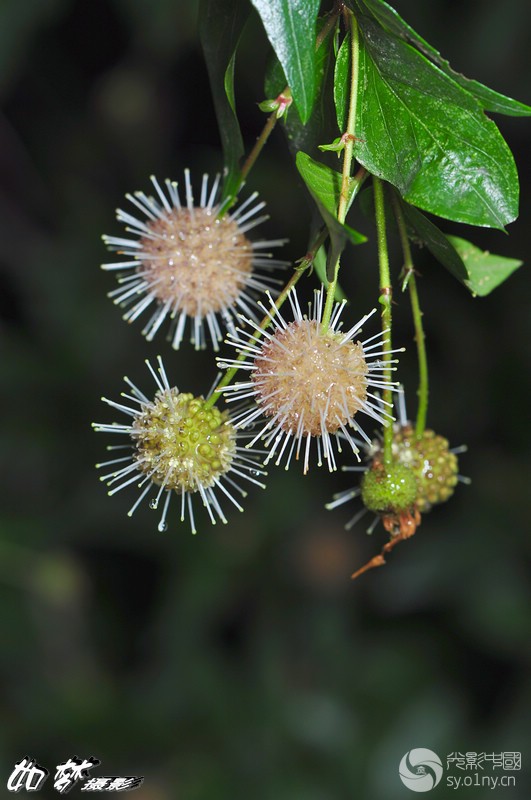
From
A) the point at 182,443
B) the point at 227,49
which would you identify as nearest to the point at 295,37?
the point at 227,49

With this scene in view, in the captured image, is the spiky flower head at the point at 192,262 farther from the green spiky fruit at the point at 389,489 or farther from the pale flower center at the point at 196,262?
the green spiky fruit at the point at 389,489

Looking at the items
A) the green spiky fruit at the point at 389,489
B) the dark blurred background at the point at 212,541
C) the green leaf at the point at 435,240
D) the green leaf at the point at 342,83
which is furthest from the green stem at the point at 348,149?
the dark blurred background at the point at 212,541

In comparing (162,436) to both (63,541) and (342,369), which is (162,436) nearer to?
(342,369)

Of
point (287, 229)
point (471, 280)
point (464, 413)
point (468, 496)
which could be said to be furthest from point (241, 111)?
point (471, 280)

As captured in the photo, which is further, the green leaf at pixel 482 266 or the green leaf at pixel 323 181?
the green leaf at pixel 482 266

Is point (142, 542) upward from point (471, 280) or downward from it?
upward

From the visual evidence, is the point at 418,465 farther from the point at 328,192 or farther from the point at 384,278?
the point at 328,192

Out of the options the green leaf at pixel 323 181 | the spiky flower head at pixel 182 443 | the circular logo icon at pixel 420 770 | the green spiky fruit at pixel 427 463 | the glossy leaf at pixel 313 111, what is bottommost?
the circular logo icon at pixel 420 770
